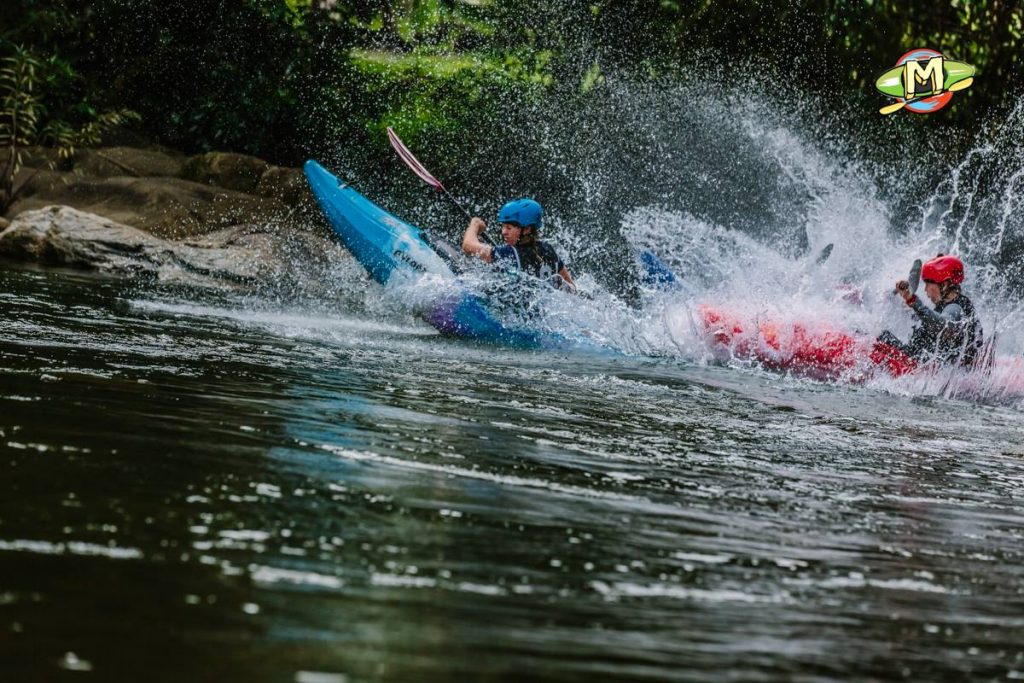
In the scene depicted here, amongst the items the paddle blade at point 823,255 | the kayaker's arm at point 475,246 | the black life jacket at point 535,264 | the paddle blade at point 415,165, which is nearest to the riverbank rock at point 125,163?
the paddle blade at point 415,165

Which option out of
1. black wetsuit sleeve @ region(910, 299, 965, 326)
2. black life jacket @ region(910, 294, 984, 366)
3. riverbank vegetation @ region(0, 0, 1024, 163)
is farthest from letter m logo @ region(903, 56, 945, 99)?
black life jacket @ region(910, 294, 984, 366)

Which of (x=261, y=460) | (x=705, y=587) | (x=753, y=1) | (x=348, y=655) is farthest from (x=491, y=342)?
(x=753, y=1)

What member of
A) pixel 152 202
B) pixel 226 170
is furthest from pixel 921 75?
pixel 152 202

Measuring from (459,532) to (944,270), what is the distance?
6611mm

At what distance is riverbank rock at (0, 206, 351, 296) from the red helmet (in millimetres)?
5192

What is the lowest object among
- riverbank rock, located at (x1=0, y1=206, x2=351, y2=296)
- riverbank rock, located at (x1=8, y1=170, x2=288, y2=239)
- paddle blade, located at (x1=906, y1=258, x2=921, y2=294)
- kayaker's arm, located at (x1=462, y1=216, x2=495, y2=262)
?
riverbank rock, located at (x1=0, y1=206, x2=351, y2=296)

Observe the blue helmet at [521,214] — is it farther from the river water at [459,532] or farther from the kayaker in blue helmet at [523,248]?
the river water at [459,532]

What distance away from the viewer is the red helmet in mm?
8812

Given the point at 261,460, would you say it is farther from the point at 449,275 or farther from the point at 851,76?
the point at 851,76

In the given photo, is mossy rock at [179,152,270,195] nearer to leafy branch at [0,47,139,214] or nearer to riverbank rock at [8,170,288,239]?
riverbank rock at [8,170,288,239]

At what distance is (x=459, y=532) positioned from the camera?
304cm

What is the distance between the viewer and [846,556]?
3.26m

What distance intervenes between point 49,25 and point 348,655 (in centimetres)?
1430

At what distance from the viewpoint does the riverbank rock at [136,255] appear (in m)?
11.4
